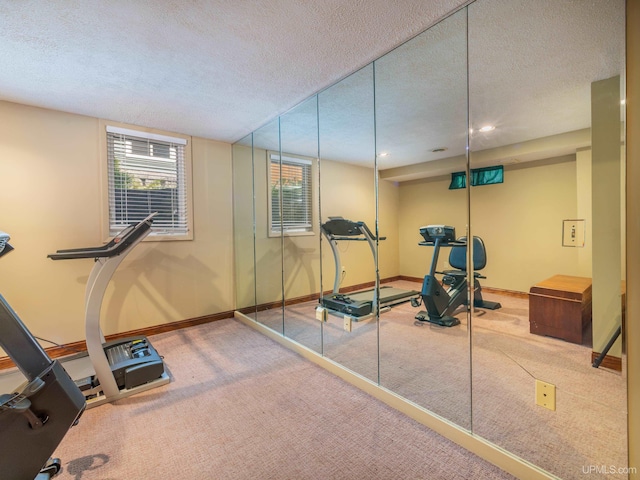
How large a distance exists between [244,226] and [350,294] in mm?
1799

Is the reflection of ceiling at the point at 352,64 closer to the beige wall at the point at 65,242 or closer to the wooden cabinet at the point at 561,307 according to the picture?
the beige wall at the point at 65,242

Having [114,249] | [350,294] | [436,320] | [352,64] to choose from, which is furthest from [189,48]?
[436,320]

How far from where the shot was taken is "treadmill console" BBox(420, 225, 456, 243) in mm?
1924

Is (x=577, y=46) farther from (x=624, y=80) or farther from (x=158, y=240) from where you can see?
(x=158, y=240)

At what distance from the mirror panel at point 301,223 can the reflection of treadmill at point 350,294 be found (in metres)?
0.16

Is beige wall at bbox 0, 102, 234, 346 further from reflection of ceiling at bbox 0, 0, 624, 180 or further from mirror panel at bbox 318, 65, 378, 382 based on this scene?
mirror panel at bbox 318, 65, 378, 382

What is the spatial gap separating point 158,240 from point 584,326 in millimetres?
3950

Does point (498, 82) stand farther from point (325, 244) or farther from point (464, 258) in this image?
point (325, 244)

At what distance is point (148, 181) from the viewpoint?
3.38 metres

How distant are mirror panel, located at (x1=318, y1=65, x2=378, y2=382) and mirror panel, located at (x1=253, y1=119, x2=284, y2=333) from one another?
2.33 feet

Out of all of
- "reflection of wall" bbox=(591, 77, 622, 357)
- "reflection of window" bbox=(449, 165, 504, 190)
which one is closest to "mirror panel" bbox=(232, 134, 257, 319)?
"reflection of window" bbox=(449, 165, 504, 190)

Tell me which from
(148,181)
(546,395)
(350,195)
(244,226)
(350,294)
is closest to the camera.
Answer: (546,395)

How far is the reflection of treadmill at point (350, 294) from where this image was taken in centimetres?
253

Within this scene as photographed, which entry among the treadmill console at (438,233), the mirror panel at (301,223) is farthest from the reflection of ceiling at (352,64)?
the treadmill console at (438,233)
